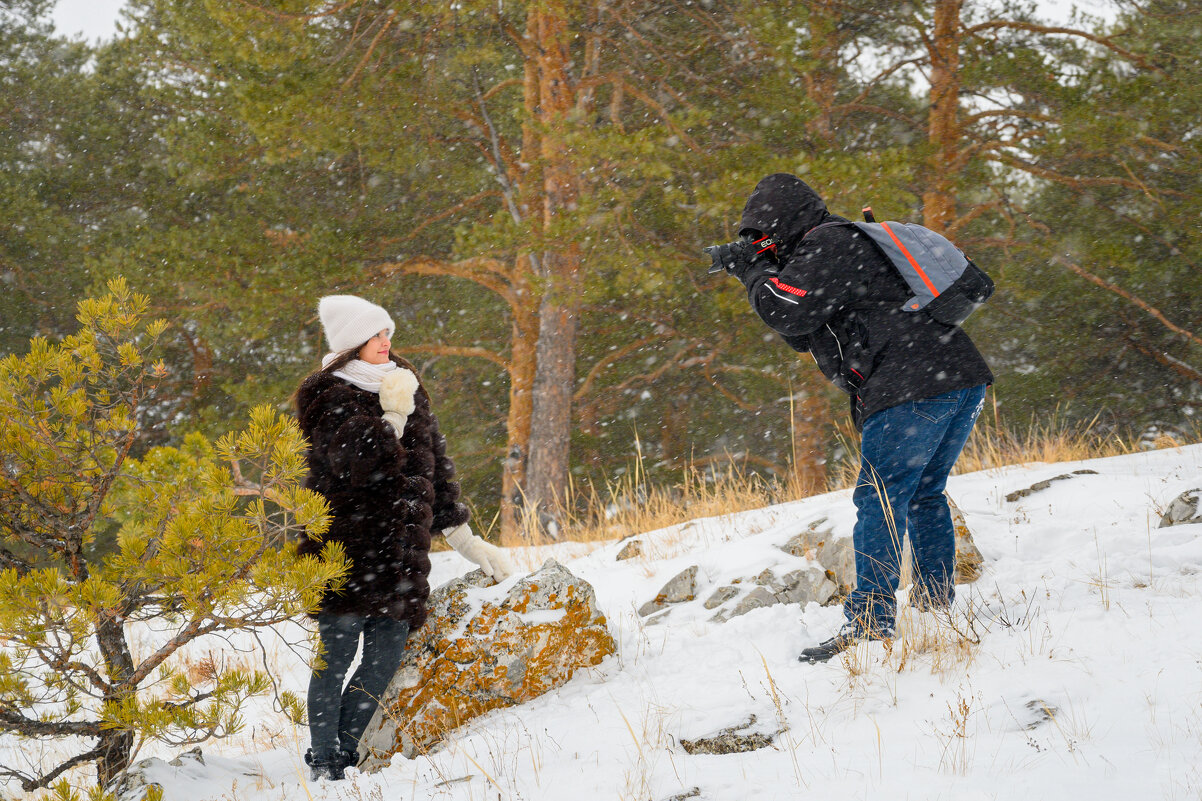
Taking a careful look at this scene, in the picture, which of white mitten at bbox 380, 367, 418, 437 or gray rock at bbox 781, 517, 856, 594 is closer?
white mitten at bbox 380, 367, 418, 437

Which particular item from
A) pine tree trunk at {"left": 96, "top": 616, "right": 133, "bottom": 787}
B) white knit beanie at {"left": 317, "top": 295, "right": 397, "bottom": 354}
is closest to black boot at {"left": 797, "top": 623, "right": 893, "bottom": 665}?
white knit beanie at {"left": 317, "top": 295, "right": 397, "bottom": 354}

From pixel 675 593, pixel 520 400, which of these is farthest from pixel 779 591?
pixel 520 400

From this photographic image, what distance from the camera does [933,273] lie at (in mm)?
2791

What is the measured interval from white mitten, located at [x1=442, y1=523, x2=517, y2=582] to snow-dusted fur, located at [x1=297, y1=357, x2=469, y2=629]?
0.44m

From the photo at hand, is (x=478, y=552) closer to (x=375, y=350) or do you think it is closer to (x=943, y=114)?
(x=375, y=350)

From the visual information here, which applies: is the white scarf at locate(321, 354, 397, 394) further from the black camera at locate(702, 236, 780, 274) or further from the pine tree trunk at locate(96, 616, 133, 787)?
the black camera at locate(702, 236, 780, 274)

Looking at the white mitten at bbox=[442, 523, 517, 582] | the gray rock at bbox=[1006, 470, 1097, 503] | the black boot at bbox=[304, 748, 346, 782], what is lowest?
the black boot at bbox=[304, 748, 346, 782]

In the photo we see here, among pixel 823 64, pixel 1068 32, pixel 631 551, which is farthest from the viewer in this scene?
pixel 1068 32

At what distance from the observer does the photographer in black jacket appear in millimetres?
2777

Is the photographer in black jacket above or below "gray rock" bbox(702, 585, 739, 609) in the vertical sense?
above

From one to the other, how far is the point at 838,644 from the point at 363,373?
1981 mm

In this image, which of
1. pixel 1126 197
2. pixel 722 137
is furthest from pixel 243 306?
pixel 1126 197

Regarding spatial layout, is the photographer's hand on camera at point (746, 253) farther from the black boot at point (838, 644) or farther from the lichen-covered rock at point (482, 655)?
the lichen-covered rock at point (482, 655)

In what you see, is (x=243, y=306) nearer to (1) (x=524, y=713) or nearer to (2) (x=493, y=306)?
(2) (x=493, y=306)
